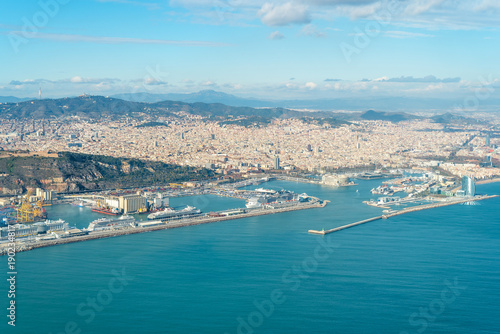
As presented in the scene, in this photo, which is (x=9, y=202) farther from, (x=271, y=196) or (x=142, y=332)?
(x=142, y=332)

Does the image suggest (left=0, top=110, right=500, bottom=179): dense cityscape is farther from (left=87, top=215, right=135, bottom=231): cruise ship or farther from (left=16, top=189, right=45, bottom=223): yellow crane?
(left=87, top=215, right=135, bottom=231): cruise ship

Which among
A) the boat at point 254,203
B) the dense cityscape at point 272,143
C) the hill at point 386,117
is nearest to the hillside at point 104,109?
the dense cityscape at point 272,143

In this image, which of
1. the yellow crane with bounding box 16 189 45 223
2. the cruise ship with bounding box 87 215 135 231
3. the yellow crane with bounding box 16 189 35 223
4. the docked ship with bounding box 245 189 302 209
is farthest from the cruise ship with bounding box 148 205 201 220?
the yellow crane with bounding box 16 189 35 223

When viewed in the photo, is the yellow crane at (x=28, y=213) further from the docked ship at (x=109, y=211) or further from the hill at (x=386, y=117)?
the hill at (x=386, y=117)

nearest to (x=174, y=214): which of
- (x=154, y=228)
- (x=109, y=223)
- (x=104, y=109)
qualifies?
(x=154, y=228)

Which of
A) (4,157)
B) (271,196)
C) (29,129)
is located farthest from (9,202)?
(29,129)
